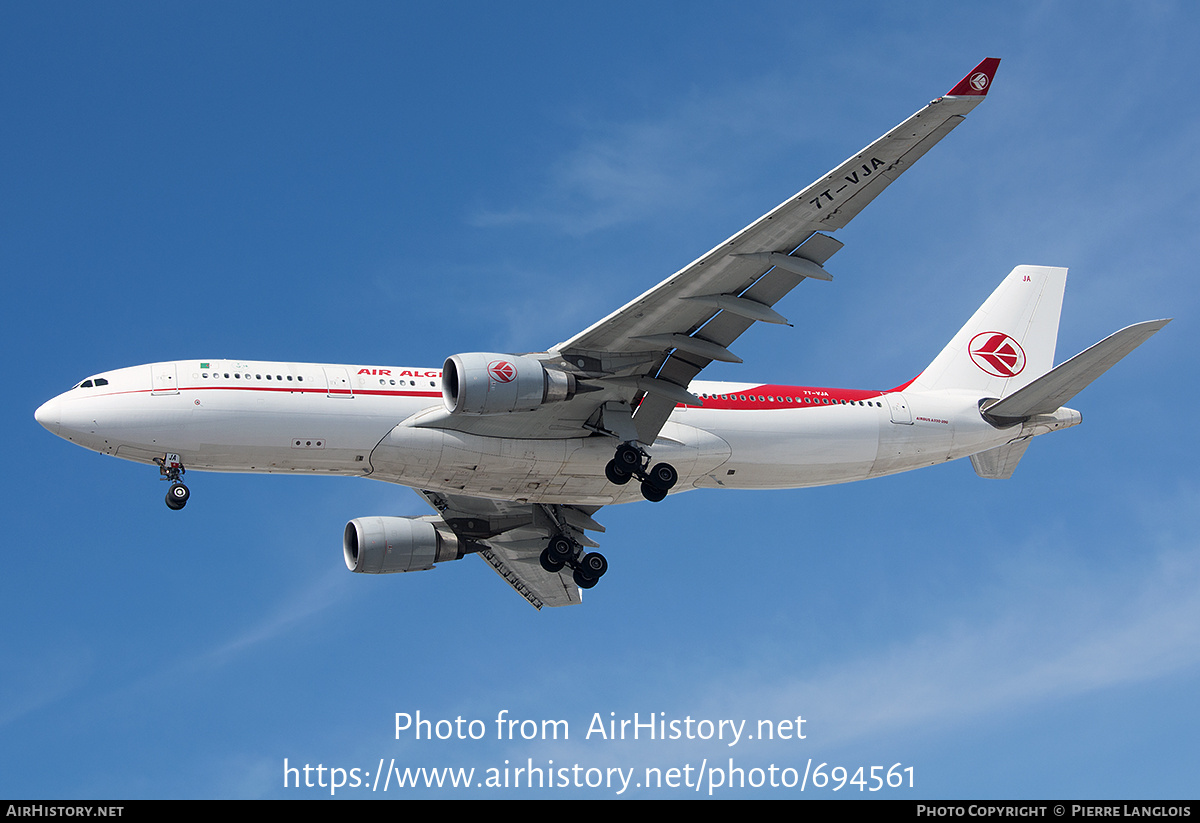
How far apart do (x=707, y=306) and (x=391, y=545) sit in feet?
41.5

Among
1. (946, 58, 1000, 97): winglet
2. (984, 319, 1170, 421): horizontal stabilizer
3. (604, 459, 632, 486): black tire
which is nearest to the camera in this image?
(946, 58, 1000, 97): winglet

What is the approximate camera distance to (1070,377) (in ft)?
109

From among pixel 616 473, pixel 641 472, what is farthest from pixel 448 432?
pixel 641 472

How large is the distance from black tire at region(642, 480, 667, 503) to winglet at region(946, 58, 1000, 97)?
39.7 feet

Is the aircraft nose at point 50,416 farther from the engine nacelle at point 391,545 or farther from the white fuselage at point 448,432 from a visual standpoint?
the engine nacelle at point 391,545

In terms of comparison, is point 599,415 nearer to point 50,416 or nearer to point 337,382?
point 337,382

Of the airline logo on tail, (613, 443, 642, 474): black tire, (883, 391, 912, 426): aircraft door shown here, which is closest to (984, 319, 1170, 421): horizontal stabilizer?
(883, 391, 912, 426): aircraft door

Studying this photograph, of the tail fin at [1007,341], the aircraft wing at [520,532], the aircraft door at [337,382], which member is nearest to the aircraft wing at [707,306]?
the aircraft door at [337,382]

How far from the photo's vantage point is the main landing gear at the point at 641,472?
31.2 m

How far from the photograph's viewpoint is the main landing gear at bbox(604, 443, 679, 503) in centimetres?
3120

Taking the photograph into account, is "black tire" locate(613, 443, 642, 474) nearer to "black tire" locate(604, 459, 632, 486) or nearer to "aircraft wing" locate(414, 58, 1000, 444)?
"black tire" locate(604, 459, 632, 486)

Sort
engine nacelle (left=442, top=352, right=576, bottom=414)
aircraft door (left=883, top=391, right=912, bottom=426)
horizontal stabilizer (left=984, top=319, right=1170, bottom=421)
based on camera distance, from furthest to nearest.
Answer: aircraft door (left=883, top=391, right=912, bottom=426), horizontal stabilizer (left=984, top=319, right=1170, bottom=421), engine nacelle (left=442, top=352, right=576, bottom=414)

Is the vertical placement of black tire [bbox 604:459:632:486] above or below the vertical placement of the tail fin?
below

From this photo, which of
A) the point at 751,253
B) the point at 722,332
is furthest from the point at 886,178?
the point at 722,332
